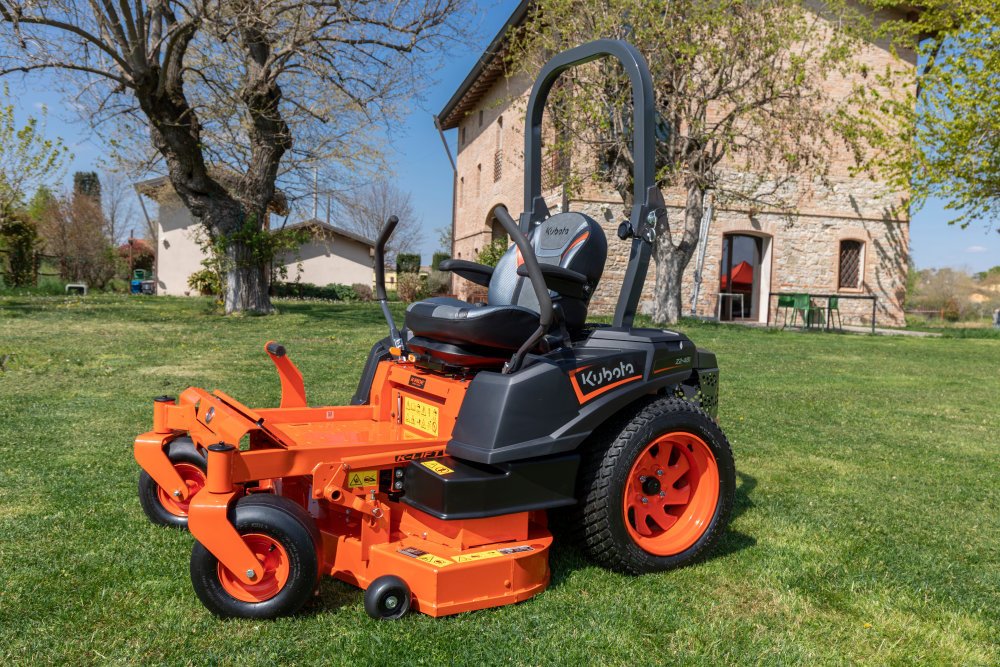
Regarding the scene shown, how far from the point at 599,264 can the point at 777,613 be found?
5.52ft

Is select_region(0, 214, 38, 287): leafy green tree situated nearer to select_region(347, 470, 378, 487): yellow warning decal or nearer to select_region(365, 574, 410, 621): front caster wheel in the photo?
select_region(347, 470, 378, 487): yellow warning decal

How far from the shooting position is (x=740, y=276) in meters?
21.6

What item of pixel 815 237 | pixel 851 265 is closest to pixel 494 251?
pixel 815 237

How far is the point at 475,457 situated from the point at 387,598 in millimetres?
585

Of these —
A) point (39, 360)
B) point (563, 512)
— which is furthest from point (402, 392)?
point (39, 360)

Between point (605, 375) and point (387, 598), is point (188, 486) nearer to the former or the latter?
point (387, 598)

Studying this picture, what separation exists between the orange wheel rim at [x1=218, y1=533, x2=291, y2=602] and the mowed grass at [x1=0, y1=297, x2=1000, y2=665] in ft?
0.33

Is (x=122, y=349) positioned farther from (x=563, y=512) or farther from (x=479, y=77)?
(x=479, y=77)

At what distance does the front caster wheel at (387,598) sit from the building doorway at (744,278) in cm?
1933

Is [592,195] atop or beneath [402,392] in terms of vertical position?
atop

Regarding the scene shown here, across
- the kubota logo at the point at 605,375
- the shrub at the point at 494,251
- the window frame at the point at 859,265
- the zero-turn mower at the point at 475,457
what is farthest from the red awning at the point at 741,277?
the kubota logo at the point at 605,375

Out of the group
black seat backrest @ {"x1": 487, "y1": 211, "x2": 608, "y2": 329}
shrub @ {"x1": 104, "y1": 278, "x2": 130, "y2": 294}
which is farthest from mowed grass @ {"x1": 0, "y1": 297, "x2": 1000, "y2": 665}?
shrub @ {"x1": 104, "y1": 278, "x2": 130, "y2": 294}

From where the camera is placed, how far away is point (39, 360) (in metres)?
8.59

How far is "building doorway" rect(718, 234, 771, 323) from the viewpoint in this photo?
21125mm
